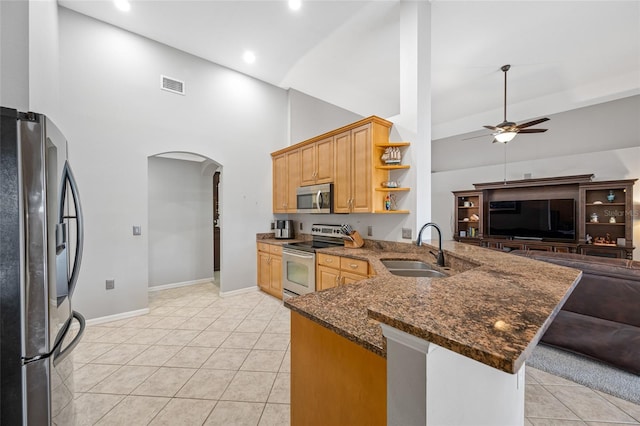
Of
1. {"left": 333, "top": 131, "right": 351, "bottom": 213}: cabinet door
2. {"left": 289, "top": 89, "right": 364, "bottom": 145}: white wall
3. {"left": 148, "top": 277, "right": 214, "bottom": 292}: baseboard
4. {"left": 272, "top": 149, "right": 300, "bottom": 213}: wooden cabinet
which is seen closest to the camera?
{"left": 333, "top": 131, "right": 351, "bottom": 213}: cabinet door

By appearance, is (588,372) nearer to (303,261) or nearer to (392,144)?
(392,144)

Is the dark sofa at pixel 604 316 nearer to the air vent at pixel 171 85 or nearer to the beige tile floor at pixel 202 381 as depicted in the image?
the beige tile floor at pixel 202 381

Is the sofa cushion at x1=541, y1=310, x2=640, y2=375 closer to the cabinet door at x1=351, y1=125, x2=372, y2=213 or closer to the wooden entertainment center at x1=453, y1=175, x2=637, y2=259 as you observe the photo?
the cabinet door at x1=351, y1=125, x2=372, y2=213

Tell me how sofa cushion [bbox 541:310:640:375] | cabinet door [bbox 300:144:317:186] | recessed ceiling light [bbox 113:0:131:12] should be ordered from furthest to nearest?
cabinet door [bbox 300:144:317:186]
recessed ceiling light [bbox 113:0:131:12]
sofa cushion [bbox 541:310:640:375]

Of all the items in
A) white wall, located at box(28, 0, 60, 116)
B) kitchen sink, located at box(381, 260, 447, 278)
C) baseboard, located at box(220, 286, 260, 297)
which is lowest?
baseboard, located at box(220, 286, 260, 297)

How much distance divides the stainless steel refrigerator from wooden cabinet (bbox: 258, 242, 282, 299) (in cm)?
283

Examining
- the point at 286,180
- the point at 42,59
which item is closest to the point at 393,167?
the point at 286,180

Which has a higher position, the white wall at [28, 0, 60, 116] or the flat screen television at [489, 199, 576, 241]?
the white wall at [28, 0, 60, 116]

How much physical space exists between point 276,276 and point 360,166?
6.92 feet

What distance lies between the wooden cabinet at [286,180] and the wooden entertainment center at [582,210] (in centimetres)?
458

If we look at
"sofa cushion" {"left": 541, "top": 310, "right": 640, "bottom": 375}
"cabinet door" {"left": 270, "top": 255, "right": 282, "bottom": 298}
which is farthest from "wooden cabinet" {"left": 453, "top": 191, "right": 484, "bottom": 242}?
"cabinet door" {"left": 270, "top": 255, "right": 282, "bottom": 298}

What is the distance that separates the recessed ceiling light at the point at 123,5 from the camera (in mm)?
2827

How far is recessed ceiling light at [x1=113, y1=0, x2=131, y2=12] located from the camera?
2.83m

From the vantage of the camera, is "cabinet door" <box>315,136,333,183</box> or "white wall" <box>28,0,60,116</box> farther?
"cabinet door" <box>315,136,333,183</box>
